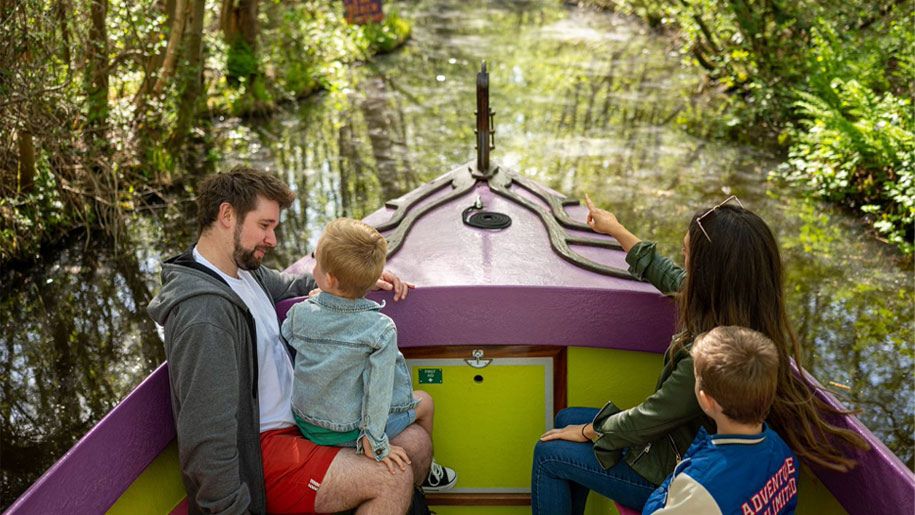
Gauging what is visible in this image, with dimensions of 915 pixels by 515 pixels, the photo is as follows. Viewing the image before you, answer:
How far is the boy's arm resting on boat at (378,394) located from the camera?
2125mm

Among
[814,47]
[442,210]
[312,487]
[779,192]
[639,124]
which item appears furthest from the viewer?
[639,124]

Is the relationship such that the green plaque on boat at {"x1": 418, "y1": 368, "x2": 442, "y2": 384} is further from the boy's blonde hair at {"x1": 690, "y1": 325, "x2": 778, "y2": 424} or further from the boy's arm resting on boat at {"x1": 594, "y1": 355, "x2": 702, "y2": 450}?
the boy's blonde hair at {"x1": 690, "y1": 325, "x2": 778, "y2": 424}

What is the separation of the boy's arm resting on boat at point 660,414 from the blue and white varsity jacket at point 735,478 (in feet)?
0.53

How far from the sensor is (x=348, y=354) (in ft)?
6.98

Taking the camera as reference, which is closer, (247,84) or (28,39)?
(28,39)

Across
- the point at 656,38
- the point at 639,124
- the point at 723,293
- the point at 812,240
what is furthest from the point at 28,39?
the point at 656,38

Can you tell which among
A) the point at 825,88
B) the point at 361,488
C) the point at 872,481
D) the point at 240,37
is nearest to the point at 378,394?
the point at 361,488

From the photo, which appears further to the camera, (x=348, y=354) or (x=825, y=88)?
(x=825, y=88)

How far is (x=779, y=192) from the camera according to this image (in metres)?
7.29

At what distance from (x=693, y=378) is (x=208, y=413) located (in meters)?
1.05

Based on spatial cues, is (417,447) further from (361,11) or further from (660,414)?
(361,11)

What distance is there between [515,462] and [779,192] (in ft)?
17.2

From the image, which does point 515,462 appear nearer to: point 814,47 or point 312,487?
point 312,487

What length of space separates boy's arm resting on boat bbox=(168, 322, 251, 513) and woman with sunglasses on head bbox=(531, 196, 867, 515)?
2.79 feet
